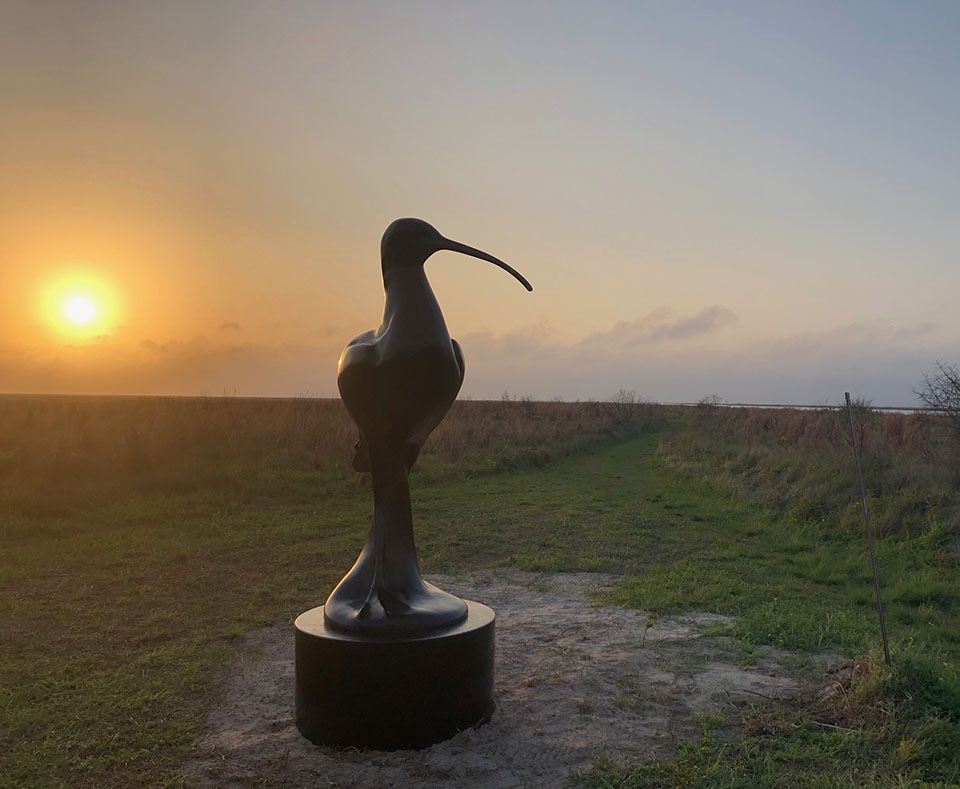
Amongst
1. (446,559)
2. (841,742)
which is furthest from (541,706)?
(446,559)

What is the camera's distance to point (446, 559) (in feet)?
26.2

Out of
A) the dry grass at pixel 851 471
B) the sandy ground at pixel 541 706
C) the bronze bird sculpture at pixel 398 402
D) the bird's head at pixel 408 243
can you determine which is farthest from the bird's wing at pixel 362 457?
the dry grass at pixel 851 471

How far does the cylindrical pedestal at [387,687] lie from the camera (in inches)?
140

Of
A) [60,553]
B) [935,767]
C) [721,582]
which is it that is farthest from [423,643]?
[60,553]

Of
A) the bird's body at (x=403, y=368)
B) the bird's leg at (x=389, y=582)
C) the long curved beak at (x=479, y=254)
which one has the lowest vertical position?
the bird's leg at (x=389, y=582)

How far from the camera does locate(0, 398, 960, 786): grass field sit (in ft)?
12.1

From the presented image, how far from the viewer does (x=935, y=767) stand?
3389 mm

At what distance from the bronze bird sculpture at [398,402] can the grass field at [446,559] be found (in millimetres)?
1081

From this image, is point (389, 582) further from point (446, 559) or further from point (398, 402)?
point (446, 559)

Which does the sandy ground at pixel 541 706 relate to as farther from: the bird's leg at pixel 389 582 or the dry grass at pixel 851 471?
the dry grass at pixel 851 471

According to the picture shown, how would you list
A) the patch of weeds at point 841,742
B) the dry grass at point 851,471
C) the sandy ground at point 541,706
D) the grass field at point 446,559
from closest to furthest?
the patch of weeds at point 841,742, the sandy ground at point 541,706, the grass field at point 446,559, the dry grass at point 851,471

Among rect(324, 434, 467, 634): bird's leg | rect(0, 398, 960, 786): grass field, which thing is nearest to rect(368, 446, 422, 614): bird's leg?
rect(324, 434, 467, 634): bird's leg

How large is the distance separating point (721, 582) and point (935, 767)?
343 centimetres

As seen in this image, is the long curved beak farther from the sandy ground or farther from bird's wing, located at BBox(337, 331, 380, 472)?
the sandy ground
